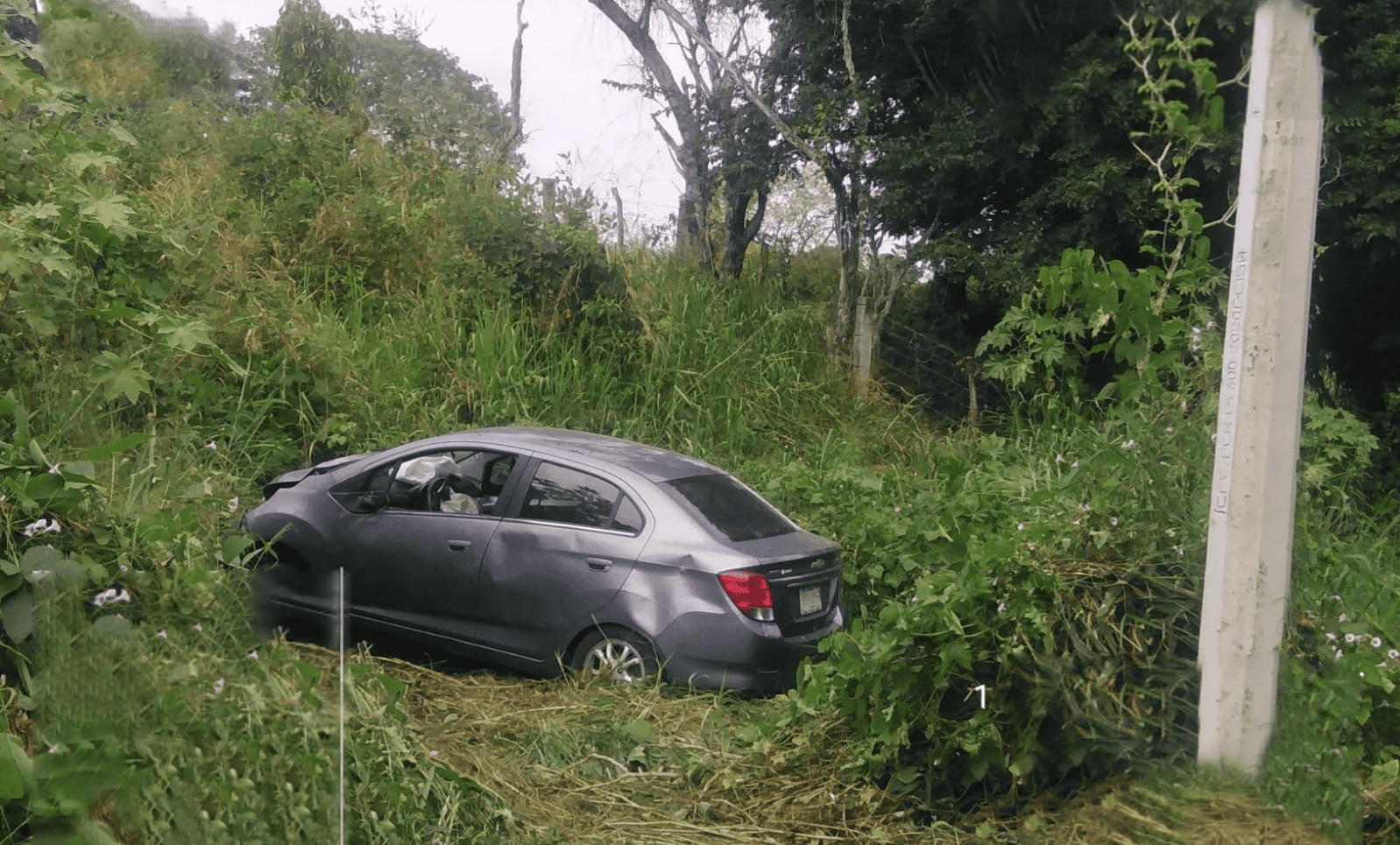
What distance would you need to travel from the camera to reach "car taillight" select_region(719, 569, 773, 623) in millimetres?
5457

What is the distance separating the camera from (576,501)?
5.98 m

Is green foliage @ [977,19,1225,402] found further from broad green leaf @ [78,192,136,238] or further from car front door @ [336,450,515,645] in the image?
broad green leaf @ [78,192,136,238]

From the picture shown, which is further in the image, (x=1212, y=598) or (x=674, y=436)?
(x=674, y=436)

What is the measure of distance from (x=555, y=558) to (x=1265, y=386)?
144 inches

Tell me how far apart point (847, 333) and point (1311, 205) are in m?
9.31

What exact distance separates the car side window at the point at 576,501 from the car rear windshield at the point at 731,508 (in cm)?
30

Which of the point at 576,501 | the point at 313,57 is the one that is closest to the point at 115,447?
the point at 576,501

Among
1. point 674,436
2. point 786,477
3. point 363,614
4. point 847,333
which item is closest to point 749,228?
point 847,333

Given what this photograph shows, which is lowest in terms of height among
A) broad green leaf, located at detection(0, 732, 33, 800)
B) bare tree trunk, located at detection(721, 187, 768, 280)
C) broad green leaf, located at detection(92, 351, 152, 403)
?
broad green leaf, located at detection(0, 732, 33, 800)

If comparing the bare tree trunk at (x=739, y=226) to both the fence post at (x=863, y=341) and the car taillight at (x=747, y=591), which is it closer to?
the fence post at (x=863, y=341)

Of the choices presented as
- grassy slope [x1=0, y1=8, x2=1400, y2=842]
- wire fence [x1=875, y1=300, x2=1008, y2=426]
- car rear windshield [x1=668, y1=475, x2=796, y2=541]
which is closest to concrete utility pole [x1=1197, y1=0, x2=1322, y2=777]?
grassy slope [x1=0, y1=8, x2=1400, y2=842]

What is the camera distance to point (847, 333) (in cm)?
1248

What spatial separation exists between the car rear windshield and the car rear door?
34 centimetres

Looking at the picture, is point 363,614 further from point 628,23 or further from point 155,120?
point 628,23
